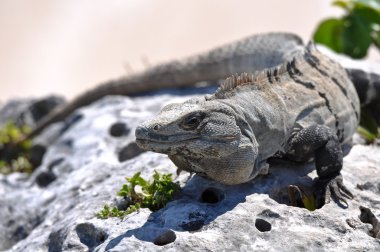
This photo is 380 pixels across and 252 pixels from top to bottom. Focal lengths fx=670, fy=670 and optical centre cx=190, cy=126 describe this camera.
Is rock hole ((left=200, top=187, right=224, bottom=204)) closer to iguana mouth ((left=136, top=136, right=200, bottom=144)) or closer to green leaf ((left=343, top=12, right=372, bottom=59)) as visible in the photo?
iguana mouth ((left=136, top=136, right=200, bottom=144))

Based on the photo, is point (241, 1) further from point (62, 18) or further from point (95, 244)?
point (95, 244)

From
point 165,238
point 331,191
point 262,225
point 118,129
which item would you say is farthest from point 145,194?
point 118,129

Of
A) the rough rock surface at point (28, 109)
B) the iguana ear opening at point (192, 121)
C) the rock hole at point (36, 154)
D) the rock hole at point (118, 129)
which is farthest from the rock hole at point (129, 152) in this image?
the rough rock surface at point (28, 109)

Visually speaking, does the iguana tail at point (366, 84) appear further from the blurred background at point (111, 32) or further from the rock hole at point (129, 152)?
the blurred background at point (111, 32)

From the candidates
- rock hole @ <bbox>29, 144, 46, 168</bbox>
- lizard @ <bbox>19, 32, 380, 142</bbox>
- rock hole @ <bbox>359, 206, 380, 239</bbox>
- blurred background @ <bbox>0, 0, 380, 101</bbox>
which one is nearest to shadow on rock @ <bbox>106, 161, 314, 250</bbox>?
rock hole @ <bbox>359, 206, 380, 239</bbox>

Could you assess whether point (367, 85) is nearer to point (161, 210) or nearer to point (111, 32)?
point (161, 210)

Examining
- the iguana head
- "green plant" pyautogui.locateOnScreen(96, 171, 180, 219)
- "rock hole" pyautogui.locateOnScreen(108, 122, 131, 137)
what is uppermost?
the iguana head
